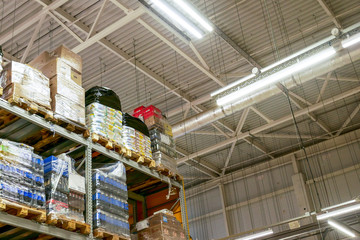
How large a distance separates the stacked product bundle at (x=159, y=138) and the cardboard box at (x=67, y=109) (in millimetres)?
2447

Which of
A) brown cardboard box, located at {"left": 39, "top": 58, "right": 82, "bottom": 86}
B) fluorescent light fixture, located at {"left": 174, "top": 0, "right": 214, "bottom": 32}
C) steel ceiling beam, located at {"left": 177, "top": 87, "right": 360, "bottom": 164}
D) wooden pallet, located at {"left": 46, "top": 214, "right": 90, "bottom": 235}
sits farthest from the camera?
steel ceiling beam, located at {"left": 177, "top": 87, "right": 360, "bottom": 164}

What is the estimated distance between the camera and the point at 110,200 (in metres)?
7.96

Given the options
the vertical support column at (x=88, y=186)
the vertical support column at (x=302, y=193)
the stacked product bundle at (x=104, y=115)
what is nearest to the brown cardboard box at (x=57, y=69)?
the stacked product bundle at (x=104, y=115)

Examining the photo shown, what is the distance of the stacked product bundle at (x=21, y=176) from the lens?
638 centimetres

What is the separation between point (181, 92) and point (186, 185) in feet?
35.5

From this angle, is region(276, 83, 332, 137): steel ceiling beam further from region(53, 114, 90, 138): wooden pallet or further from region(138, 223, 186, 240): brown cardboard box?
region(53, 114, 90, 138): wooden pallet

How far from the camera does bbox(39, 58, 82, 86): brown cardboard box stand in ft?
25.9

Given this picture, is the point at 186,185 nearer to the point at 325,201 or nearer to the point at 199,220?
the point at 199,220

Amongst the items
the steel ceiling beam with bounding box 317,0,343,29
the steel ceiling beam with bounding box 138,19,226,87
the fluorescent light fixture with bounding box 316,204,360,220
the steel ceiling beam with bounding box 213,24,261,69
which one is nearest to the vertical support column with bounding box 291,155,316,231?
the fluorescent light fixture with bounding box 316,204,360,220

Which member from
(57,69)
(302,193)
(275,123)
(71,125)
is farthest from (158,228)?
(302,193)

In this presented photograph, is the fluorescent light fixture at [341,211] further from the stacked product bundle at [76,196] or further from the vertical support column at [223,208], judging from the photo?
the vertical support column at [223,208]

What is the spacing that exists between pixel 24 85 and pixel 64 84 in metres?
0.83

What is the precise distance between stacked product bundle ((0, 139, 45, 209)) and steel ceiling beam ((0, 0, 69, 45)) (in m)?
6.06

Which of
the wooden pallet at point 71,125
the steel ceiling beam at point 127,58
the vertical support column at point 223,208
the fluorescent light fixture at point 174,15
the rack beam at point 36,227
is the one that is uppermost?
the steel ceiling beam at point 127,58
